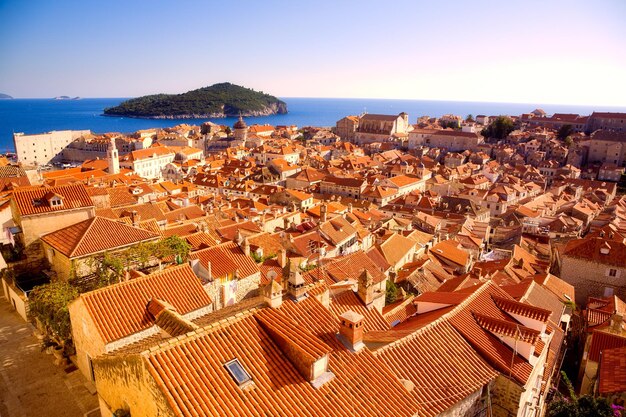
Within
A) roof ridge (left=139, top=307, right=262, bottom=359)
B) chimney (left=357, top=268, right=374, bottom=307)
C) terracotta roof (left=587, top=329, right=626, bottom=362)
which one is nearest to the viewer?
roof ridge (left=139, top=307, right=262, bottom=359)

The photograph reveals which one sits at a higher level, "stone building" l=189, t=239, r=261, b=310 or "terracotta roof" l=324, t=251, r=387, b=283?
"stone building" l=189, t=239, r=261, b=310

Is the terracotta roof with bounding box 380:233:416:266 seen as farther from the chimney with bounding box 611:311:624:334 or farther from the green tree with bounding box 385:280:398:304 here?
the chimney with bounding box 611:311:624:334

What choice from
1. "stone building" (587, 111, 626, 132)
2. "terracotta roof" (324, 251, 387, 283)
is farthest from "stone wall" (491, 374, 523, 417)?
"stone building" (587, 111, 626, 132)

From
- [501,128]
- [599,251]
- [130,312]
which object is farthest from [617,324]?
[501,128]

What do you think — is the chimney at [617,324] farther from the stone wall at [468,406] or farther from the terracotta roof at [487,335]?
the stone wall at [468,406]

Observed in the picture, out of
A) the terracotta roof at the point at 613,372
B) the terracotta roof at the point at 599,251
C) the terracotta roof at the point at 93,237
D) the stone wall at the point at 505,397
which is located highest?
the terracotta roof at the point at 93,237

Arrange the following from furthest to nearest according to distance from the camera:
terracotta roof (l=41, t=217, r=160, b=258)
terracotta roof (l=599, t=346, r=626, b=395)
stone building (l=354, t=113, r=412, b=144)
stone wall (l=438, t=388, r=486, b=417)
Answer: stone building (l=354, t=113, r=412, b=144) < terracotta roof (l=41, t=217, r=160, b=258) < terracotta roof (l=599, t=346, r=626, b=395) < stone wall (l=438, t=388, r=486, b=417)

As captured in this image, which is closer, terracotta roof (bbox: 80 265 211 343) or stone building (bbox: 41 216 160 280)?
terracotta roof (bbox: 80 265 211 343)

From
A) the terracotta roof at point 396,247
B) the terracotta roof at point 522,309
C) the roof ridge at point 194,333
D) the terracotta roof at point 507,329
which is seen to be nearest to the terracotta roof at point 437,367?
the terracotta roof at point 507,329

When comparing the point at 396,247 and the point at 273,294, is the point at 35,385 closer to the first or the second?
the point at 273,294
